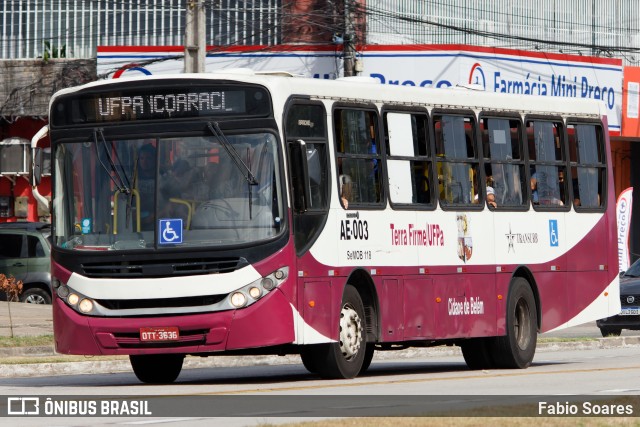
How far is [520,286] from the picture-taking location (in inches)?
798

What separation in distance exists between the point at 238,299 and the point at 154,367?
86.6 inches

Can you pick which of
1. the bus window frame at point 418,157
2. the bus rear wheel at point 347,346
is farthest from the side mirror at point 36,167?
the bus window frame at point 418,157

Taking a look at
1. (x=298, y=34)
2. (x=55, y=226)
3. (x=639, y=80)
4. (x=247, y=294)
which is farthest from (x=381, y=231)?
(x=639, y=80)

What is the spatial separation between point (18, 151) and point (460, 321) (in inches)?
211

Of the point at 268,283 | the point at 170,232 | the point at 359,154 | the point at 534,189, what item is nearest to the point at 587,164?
the point at 534,189

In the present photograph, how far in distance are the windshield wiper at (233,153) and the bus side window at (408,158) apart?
233 cm

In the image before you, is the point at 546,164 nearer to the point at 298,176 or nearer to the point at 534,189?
the point at 534,189

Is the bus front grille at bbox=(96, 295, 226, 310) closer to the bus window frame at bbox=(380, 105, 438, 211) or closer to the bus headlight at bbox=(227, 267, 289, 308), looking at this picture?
the bus headlight at bbox=(227, 267, 289, 308)

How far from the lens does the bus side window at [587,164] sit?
70.5 ft

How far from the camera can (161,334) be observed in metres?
15.9

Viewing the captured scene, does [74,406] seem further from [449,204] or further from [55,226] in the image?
[449,204]

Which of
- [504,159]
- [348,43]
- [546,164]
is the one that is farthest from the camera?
[348,43]

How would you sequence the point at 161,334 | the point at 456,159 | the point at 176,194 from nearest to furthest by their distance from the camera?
the point at 161,334
the point at 176,194
the point at 456,159

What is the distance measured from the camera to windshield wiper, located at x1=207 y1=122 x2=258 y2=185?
1609 centimetres
